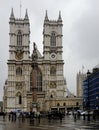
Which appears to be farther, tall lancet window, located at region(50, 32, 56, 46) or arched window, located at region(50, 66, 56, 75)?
tall lancet window, located at region(50, 32, 56, 46)

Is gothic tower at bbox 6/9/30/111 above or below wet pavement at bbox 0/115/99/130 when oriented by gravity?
above

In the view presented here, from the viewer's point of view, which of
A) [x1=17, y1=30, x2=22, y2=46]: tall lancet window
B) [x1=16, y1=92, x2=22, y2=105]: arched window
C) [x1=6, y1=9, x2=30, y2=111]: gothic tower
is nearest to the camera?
[x1=6, y1=9, x2=30, y2=111]: gothic tower

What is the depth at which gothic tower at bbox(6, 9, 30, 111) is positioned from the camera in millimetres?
123312

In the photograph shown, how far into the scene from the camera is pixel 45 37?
420ft

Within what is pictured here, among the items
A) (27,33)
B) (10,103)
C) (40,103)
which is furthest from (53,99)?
(27,33)

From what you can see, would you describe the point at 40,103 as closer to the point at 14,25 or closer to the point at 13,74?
the point at 13,74

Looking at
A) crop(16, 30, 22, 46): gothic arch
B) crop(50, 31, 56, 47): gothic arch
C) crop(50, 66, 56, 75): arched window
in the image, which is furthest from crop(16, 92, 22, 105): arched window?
crop(50, 31, 56, 47): gothic arch

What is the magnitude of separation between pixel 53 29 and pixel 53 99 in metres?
24.7

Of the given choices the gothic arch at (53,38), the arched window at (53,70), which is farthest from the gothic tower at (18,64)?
the arched window at (53,70)

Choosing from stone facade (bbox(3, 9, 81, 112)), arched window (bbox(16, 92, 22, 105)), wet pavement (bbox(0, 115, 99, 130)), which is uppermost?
stone facade (bbox(3, 9, 81, 112))

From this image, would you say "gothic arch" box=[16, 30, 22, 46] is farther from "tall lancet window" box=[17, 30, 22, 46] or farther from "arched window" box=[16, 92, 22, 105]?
"arched window" box=[16, 92, 22, 105]

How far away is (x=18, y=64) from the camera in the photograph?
126 m

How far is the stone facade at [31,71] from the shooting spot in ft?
405

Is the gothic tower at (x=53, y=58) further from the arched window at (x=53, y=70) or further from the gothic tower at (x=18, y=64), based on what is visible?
the gothic tower at (x=18, y=64)
